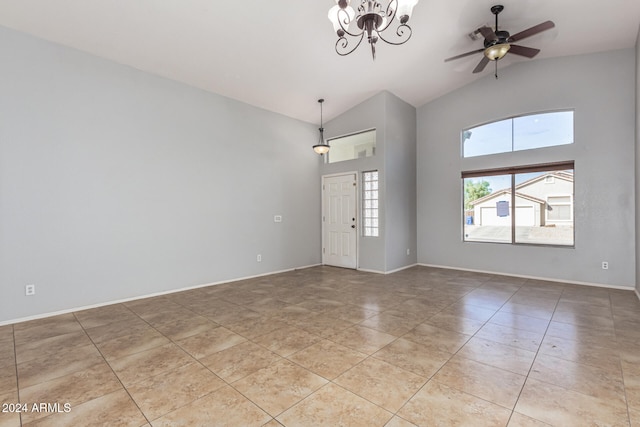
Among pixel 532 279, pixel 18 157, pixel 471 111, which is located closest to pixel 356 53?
pixel 471 111

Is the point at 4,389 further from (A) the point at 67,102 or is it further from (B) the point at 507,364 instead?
(B) the point at 507,364

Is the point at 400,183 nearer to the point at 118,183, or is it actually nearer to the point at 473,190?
the point at 473,190

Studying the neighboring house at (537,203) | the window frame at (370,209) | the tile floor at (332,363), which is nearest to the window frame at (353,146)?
the window frame at (370,209)

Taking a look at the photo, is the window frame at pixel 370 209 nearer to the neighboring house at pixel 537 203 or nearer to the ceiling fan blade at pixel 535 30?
the neighboring house at pixel 537 203

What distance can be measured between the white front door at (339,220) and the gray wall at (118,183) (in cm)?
135

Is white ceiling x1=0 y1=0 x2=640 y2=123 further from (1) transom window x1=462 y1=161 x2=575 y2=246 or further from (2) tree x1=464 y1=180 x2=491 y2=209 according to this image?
(2) tree x1=464 y1=180 x2=491 y2=209

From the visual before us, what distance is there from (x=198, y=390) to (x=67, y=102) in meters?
3.98

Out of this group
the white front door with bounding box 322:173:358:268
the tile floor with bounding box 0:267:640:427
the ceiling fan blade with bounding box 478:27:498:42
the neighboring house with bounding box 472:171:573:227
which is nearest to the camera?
the tile floor with bounding box 0:267:640:427

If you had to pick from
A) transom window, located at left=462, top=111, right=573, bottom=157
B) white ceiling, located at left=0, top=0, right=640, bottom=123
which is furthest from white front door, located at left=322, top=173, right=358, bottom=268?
transom window, located at left=462, top=111, right=573, bottom=157

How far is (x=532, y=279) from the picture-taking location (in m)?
5.29

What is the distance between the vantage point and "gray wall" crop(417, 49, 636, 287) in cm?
461

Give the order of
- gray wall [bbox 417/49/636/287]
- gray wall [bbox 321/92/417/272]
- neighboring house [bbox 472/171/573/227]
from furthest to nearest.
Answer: gray wall [bbox 321/92/417/272]
neighboring house [bbox 472/171/573/227]
gray wall [bbox 417/49/636/287]

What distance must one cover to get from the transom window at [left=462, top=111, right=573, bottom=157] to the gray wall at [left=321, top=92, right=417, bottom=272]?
1273 millimetres

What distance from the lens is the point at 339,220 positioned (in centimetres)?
661
